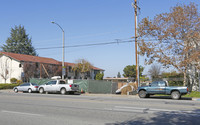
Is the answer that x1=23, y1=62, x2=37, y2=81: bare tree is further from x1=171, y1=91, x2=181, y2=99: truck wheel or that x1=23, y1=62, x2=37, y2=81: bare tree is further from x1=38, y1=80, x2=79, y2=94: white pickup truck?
x1=171, y1=91, x2=181, y2=99: truck wheel

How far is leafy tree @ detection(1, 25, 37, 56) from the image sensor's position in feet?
256

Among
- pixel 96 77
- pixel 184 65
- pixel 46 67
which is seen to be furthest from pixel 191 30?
pixel 96 77

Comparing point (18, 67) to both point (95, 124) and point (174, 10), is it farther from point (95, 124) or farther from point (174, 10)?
point (95, 124)

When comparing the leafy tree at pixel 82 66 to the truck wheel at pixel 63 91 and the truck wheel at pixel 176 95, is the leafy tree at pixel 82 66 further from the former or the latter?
the truck wheel at pixel 176 95

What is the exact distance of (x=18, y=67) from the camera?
4509 centimetres

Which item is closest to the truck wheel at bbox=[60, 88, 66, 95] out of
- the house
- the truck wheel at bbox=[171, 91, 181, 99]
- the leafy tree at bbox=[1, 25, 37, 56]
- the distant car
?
the distant car

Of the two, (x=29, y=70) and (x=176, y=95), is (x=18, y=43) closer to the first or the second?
(x=29, y=70)

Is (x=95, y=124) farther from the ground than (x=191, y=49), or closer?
closer

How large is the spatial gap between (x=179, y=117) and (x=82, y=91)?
19.8m

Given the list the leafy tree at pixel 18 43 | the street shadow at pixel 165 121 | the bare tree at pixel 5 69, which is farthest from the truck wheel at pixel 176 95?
the leafy tree at pixel 18 43

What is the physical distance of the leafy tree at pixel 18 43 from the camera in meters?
78.1

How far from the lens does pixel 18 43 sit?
262ft

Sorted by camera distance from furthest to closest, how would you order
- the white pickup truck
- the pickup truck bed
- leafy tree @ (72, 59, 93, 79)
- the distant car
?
leafy tree @ (72, 59, 93, 79), the distant car, the white pickup truck, the pickup truck bed

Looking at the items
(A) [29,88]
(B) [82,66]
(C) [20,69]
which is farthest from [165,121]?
(B) [82,66]
